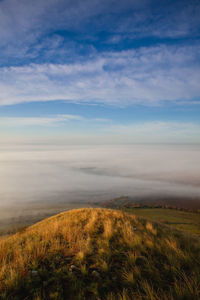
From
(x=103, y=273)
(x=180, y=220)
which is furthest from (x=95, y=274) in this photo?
(x=180, y=220)

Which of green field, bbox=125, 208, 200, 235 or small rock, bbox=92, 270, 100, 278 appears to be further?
green field, bbox=125, 208, 200, 235

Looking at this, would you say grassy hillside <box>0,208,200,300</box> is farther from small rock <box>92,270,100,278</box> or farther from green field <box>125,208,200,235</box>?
green field <box>125,208,200,235</box>

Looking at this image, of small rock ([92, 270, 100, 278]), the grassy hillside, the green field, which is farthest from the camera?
the green field

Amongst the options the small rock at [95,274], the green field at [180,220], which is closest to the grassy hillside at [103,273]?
the small rock at [95,274]

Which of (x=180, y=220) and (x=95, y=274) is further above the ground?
(x=95, y=274)

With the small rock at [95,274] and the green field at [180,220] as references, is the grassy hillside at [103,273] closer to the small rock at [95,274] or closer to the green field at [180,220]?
the small rock at [95,274]

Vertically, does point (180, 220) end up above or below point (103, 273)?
below

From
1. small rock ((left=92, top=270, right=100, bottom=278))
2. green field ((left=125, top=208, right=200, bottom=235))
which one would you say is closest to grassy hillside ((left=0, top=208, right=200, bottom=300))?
small rock ((left=92, top=270, right=100, bottom=278))

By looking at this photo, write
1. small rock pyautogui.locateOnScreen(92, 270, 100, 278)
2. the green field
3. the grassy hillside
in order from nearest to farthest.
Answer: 1. the grassy hillside
2. small rock pyautogui.locateOnScreen(92, 270, 100, 278)
3. the green field

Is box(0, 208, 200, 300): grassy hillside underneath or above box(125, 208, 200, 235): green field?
above

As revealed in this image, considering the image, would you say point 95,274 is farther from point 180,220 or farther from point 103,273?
point 180,220

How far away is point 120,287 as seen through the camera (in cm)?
381

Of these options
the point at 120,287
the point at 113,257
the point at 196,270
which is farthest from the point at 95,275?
the point at 196,270

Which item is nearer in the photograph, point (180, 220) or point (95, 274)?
point (95, 274)
